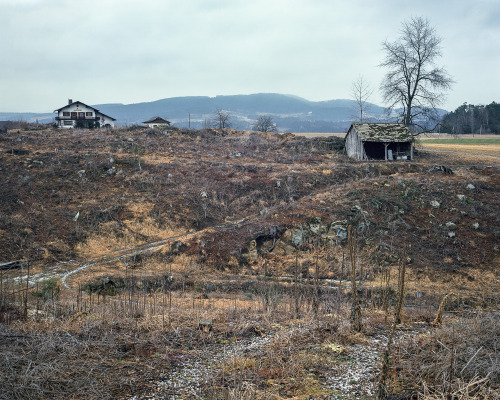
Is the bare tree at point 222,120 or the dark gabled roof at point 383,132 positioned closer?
the dark gabled roof at point 383,132

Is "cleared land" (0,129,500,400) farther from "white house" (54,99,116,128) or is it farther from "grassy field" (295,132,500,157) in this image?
"white house" (54,99,116,128)

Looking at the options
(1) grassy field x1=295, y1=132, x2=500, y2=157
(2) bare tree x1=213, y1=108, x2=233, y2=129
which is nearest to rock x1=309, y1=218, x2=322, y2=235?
(1) grassy field x1=295, y1=132, x2=500, y2=157

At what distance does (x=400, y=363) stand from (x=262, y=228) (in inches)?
594

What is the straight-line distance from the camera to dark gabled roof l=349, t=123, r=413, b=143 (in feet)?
119

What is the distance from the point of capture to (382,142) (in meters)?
36.3

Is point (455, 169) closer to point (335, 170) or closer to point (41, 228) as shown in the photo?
point (335, 170)

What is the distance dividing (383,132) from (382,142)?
70.3 inches

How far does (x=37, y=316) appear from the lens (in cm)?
1020

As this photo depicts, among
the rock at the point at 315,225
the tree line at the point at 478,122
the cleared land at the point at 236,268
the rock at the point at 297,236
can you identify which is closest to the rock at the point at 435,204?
the cleared land at the point at 236,268

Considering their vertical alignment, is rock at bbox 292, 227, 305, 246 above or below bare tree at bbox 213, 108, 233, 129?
below

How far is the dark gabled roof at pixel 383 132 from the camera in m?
36.4

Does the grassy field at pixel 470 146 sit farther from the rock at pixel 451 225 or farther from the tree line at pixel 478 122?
the rock at pixel 451 225

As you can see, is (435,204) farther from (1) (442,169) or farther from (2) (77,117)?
(2) (77,117)

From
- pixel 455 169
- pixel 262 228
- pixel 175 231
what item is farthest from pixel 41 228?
pixel 455 169
